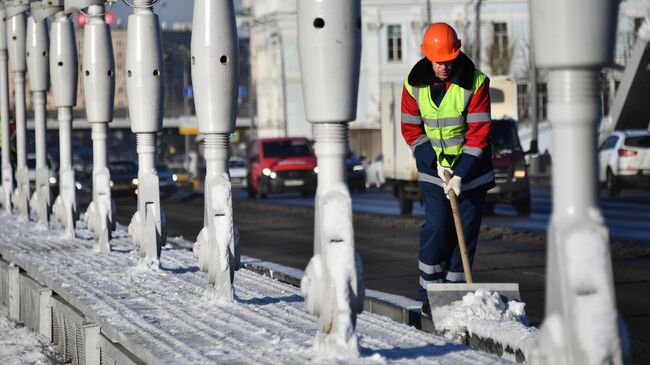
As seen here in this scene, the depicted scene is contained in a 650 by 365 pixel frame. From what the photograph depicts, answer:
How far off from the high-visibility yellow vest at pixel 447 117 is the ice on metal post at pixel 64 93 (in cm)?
937

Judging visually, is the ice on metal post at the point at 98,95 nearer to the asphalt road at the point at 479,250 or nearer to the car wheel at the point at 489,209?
the asphalt road at the point at 479,250

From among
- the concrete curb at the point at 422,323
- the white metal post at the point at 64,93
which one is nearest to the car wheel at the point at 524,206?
the white metal post at the point at 64,93

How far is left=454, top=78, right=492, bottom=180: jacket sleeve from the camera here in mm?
10422

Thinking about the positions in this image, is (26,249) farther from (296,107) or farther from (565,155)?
(296,107)

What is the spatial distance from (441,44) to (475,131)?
2.10ft

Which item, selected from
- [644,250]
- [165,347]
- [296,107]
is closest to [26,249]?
[644,250]

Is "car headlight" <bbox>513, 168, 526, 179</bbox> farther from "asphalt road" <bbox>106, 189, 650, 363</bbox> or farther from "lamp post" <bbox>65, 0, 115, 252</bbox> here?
"lamp post" <bbox>65, 0, 115, 252</bbox>

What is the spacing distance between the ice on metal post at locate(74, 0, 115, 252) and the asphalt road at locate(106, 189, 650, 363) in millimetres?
2436

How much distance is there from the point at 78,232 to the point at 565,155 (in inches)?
599

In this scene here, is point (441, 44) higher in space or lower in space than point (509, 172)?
higher

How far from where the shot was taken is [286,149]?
5056 cm

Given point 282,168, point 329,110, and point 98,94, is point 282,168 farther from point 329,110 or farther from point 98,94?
point 329,110

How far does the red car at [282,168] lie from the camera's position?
49156mm

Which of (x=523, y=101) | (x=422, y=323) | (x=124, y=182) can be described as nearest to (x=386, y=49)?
(x=523, y=101)
